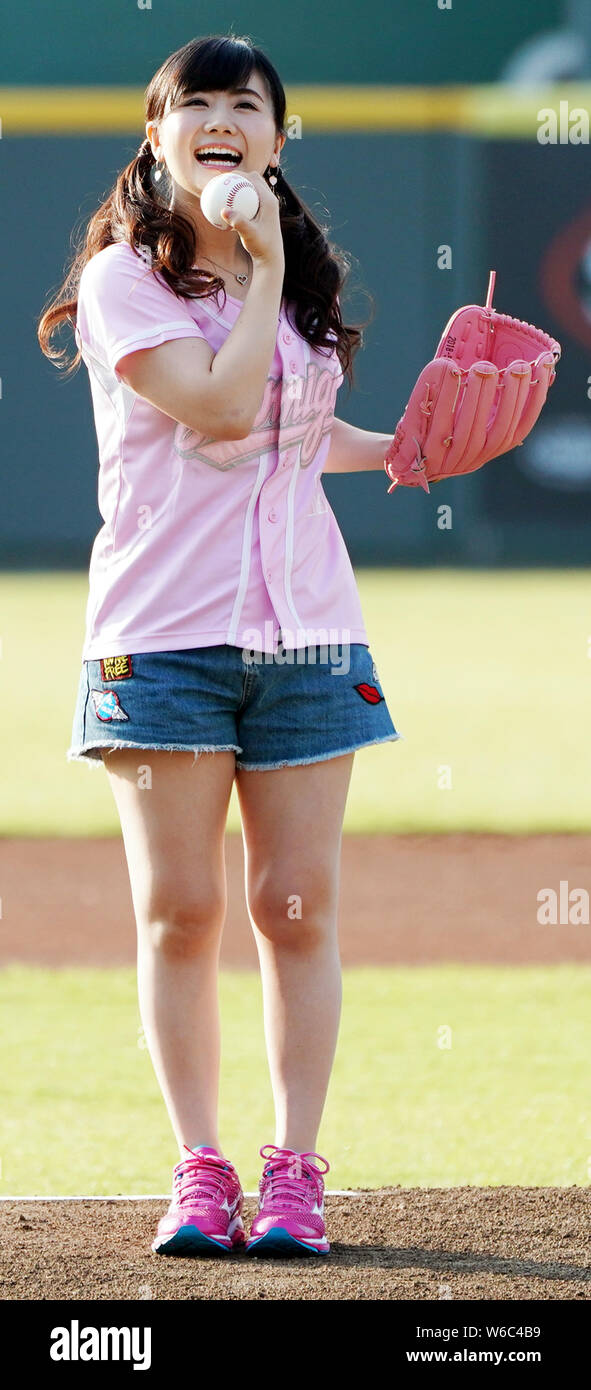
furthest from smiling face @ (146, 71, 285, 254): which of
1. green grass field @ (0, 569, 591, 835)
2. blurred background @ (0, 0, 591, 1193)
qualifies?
green grass field @ (0, 569, 591, 835)

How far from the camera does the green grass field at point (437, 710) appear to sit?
20.9 ft

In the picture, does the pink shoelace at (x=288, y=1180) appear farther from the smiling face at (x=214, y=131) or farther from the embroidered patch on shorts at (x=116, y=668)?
the smiling face at (x=214, y=131)

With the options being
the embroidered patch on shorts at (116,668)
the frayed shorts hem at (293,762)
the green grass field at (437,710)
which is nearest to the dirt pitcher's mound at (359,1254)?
the frayed shorts hem at (293,762)

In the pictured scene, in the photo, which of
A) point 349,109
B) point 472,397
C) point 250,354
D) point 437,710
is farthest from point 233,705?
point 349,109

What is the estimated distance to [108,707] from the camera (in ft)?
6.81

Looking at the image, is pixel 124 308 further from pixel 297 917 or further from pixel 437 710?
pixel 437 710

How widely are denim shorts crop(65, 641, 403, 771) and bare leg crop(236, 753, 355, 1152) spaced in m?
0.04

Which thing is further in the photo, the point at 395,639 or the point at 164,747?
the point at 395,639

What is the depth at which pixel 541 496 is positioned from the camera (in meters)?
16.5

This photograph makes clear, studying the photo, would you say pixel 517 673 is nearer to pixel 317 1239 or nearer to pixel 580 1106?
pixel 580 1106

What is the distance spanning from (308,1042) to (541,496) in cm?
1467

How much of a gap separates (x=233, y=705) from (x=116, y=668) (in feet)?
0.50
